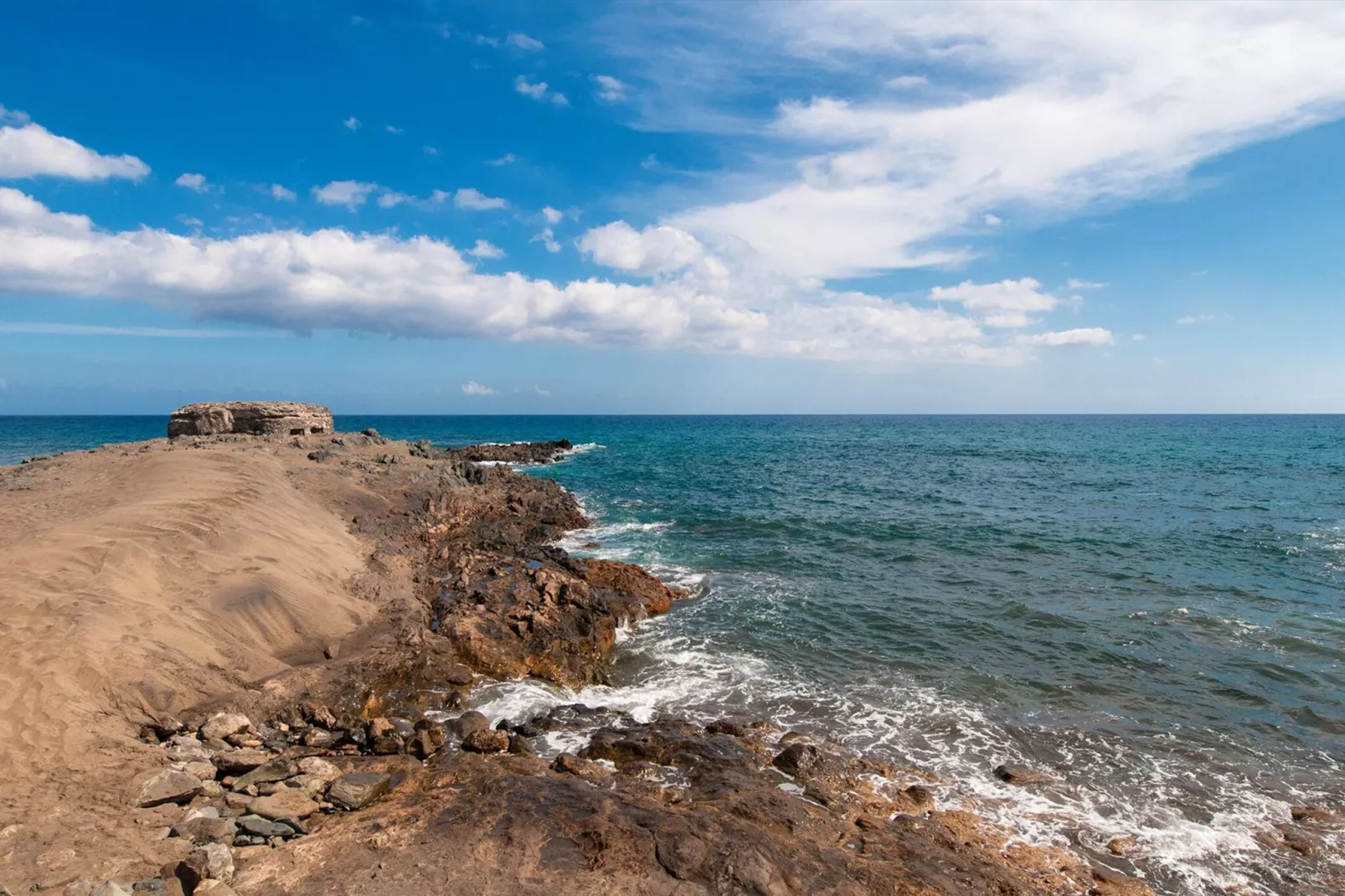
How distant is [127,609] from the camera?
11.3 meters

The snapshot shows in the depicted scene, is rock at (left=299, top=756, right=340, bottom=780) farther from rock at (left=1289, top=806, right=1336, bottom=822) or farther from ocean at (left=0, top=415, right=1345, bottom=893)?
rock at (left=1289, top=806, right=1336, bottom=822)

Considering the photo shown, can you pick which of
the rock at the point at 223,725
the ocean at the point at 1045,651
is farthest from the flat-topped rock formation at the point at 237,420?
the rock at the point at 223,725

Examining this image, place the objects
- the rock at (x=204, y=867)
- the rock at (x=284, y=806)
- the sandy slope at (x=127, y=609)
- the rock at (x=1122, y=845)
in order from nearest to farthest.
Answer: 1. the rock at (x=204, y=867)
2. the rock at (x=284, y=806)
3. the sandy slope at (x=127, y=609)
4. the rock at (x=1122, y=845)

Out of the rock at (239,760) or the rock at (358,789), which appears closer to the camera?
the rock at (358,789)

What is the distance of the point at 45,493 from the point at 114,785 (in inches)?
609

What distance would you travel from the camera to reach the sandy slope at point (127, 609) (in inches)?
307

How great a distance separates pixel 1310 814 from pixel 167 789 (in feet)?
51.1

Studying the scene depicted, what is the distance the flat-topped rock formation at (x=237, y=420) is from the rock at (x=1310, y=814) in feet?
132

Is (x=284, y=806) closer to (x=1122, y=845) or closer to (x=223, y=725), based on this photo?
(x=223, y=725)

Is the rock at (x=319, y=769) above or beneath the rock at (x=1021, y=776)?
above

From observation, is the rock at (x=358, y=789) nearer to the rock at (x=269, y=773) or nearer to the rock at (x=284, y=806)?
the rock at (x=284, y=806)

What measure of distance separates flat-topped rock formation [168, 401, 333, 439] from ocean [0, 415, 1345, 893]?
18.6 m

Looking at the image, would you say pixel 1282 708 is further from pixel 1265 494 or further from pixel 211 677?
pixel 1265 494

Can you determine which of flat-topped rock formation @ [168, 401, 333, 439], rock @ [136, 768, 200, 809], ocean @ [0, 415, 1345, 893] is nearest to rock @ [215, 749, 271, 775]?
rock @ [136, 768, 200, 809]
